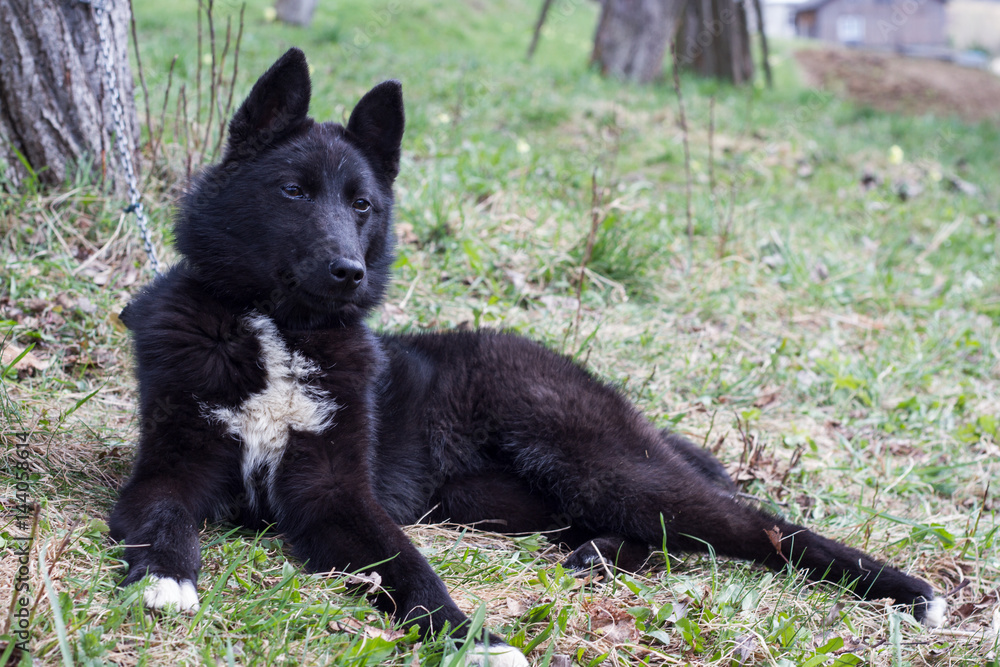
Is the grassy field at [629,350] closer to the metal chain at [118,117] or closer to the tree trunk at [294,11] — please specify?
the metal chain at [118,117]

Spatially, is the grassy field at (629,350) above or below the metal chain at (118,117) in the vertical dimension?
below

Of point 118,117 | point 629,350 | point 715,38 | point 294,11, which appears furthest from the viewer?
point 294,11

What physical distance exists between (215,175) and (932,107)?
538 inches

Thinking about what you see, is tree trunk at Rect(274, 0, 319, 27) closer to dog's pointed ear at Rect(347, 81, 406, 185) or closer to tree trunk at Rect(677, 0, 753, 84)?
tree trunk at Rect(677, 0, 753, 84)

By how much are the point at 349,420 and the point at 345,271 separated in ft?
1.57

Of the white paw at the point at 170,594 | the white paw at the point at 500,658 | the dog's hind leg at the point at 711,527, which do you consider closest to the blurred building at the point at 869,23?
the dog's hind leg at the point at 711,527

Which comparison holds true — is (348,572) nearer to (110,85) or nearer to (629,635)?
(629,635)

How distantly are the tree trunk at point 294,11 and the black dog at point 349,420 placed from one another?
11739 mm

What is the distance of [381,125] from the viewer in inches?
114

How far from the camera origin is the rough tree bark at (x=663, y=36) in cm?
1033

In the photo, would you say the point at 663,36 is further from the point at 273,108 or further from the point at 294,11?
the point at 273,108

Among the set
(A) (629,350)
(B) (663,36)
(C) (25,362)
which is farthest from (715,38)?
(C) (25,362)

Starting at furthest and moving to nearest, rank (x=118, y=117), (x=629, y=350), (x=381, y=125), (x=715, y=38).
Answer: (x=715, y=38), (x=629, y=350), (x=118, y=117), (x=381, y=125)

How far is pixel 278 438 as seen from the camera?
2385 millimetres
